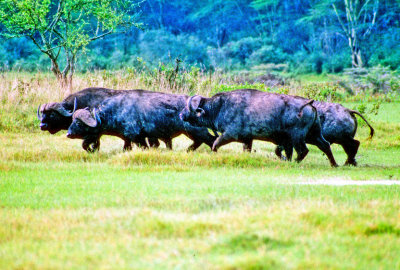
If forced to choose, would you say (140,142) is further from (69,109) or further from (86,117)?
(69,109)

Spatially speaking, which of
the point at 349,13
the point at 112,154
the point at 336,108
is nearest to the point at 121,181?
the point at 112,154

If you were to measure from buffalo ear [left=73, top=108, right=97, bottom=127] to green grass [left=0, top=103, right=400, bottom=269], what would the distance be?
4.61 feet

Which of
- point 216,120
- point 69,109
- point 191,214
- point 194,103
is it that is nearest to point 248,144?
point 216,120

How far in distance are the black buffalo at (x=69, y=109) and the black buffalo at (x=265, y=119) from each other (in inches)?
87.4

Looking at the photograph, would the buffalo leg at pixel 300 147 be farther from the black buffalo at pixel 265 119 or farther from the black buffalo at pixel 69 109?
the black buffalo at pixel 69 109

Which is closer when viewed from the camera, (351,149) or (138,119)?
(138,119)

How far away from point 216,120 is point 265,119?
1.39 m

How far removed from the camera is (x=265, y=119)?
1402 centimetres

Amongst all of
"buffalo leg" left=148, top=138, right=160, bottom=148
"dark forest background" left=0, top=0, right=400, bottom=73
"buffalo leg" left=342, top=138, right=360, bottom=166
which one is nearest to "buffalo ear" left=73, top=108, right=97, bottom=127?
"buffalo leg" left=148, top=138, right=160, bottom=148

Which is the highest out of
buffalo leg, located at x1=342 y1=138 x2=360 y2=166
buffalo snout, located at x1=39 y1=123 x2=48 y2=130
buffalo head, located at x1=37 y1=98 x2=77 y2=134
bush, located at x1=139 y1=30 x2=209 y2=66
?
bush, located at x1=139 y1=30 x2=209 y2=66

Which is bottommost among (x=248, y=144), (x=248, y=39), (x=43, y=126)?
(x=248, y=144)

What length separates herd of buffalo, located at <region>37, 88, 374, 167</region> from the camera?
14055 mm

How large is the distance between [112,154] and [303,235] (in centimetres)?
841

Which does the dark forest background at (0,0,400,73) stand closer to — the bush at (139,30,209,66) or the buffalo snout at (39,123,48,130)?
the bush at (139,30,209,66)
